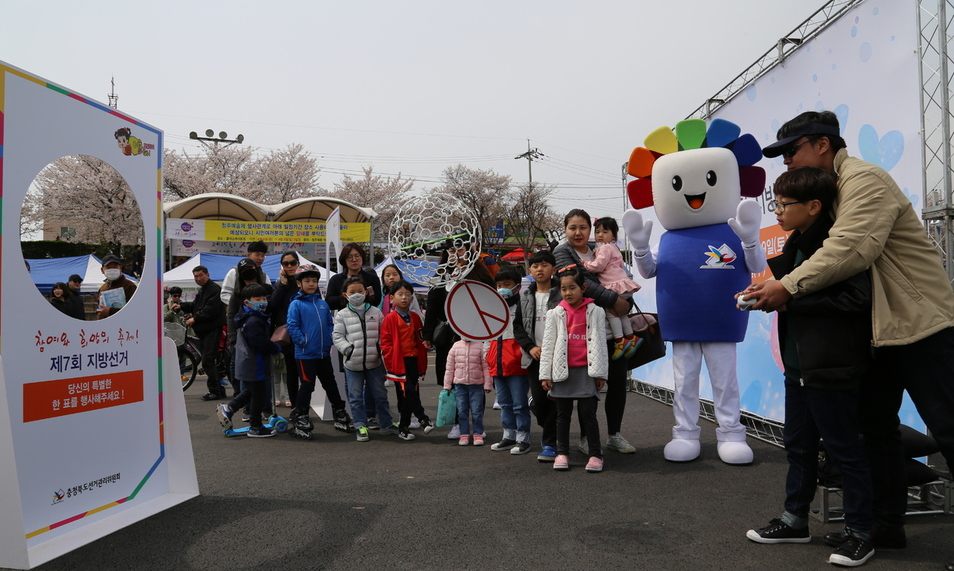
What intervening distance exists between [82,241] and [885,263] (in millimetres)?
26163

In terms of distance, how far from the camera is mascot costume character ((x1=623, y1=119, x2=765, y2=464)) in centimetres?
482

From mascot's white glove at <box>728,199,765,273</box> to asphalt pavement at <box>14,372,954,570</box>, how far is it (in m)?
1.43

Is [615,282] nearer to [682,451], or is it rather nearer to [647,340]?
[647,340]

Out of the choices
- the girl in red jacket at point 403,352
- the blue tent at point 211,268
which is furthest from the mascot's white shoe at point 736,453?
the blue tent at point 211,268

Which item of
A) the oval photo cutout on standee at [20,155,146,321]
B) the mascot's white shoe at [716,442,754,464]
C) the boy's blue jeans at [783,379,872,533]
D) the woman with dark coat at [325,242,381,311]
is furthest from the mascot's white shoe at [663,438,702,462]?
the oval photo cutout on standee at [20,155,146,321]

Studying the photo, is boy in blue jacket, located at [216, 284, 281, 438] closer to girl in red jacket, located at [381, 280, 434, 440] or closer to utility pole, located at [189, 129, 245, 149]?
girl in red jacket, located at [381, 280, 434, 440]

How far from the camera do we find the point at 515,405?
212 inches

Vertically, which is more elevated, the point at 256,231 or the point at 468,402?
the point at 256,231

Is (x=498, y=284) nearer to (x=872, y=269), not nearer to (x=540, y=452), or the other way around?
(x=540, y=452)

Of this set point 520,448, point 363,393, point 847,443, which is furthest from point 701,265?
point 363,393

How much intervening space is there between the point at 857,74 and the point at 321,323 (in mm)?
4613

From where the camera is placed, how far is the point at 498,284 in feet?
18.2

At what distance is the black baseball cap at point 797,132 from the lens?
3.08 m

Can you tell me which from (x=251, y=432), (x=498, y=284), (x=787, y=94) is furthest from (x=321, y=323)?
(x=787, y=94)
